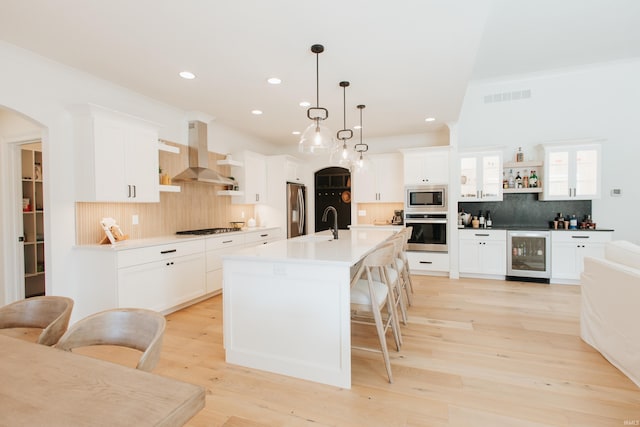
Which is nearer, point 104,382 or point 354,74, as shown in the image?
point 104,382

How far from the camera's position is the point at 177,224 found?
178 inches

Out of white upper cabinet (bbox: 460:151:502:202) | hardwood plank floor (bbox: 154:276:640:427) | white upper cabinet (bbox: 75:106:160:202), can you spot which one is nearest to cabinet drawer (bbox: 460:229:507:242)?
white upper cabinet (bbox: 460:151:502:202)

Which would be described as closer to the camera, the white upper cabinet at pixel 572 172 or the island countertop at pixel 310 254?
the island countertop at pixel 310 254

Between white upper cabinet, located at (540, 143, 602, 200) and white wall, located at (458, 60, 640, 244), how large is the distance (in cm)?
33

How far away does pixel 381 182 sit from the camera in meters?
6.13

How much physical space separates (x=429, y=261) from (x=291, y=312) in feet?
12.7

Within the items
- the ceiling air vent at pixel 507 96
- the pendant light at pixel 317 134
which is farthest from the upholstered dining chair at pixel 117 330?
the ceiling air vent at pixel 507 96

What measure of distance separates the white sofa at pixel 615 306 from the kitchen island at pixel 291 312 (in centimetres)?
189

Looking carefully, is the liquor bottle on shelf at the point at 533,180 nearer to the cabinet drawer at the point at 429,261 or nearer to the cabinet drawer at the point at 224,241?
the cabinet drawer at the point at 429,261

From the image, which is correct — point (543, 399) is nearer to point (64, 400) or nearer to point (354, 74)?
point (64, 400)

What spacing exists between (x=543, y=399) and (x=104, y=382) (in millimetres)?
2471

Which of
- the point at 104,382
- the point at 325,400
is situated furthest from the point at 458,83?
the point at 104,382

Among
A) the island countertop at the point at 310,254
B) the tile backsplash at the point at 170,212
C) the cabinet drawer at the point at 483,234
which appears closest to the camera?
the island countertop at the point at 310,254

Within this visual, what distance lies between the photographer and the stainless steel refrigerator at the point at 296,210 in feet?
20.4
